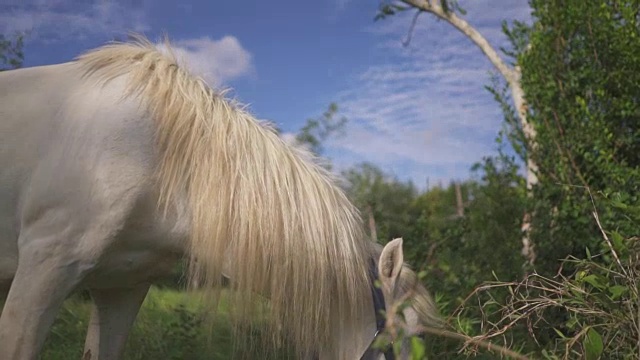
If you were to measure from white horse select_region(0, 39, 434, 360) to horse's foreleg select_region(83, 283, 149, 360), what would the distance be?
12.2 inches

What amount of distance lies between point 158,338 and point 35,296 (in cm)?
269

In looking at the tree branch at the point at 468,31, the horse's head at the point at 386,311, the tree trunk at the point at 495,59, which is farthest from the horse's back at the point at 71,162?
the tree branch at the point at 468,31

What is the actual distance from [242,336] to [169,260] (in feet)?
1.47

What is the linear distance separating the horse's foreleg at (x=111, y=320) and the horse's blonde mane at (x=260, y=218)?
0.63 meters

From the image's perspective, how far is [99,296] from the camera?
332cm

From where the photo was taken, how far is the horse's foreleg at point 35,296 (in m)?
2.65

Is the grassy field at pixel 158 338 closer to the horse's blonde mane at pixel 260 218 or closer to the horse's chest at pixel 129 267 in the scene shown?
the horse's chest at pixel 129 267

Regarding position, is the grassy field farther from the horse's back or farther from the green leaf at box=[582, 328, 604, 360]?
the green leaf at box=[582, 328, 604, 360]

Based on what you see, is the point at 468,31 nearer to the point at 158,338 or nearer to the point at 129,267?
the point at 158,338

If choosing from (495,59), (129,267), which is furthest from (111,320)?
(495,59)

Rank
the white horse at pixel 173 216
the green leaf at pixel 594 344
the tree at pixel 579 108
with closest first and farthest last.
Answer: the green leaf at pixel 594 344 < the white horse at pixel 173 216 < the tree at pixel 579 108

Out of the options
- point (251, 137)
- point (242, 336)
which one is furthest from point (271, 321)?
point (251, 137)

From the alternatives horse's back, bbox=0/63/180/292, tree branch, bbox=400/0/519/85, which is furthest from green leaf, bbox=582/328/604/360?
tree branch, bbox=400/0/519/85

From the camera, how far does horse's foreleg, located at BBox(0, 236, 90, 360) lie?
265 cm
